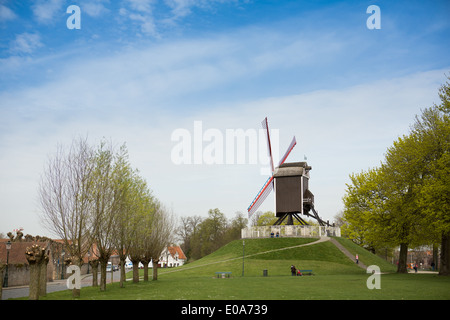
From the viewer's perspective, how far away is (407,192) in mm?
41156

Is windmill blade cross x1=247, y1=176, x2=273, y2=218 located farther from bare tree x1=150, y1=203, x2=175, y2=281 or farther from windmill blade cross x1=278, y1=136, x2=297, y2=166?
bare tree x1=150, y1=203, x2=175, y2=281

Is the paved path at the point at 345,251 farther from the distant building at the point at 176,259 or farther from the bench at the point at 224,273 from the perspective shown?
the distant building at the point at 176,259

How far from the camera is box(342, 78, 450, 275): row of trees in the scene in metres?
A: 38.5

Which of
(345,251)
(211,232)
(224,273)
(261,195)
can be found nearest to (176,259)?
(211,232)

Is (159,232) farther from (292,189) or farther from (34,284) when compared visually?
(292,189)

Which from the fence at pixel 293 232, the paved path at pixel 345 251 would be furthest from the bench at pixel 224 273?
the fence at pixel 293 232

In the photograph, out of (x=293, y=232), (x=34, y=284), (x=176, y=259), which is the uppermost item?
(x=293, y=232)

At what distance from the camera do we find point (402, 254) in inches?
1772

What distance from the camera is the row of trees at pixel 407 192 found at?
1516 inches

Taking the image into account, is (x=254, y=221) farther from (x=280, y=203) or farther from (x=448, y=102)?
(x=448, y=102)

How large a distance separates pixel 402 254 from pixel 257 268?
1822 centimetres

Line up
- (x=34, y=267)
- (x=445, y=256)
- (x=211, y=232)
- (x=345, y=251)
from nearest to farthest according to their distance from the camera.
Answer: (x=34, y=267), (x=445, y=256), (x=345, y=251), (x=211, y=232)

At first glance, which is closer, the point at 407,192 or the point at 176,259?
the point at 407,192
